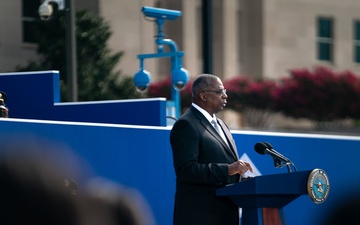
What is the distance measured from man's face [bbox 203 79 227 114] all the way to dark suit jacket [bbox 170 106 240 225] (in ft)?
0.33

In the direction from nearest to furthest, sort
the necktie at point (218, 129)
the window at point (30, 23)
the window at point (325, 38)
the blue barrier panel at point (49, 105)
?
the necktie at point (218, 129), the blue barrier panel at point (49, 105), the window at point (30, 23), the window at point (325, 38)

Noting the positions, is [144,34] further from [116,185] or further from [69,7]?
[116,185]

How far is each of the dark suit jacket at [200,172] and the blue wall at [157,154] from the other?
4.01ft

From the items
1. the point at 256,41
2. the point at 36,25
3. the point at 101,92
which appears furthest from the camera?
the point at 256,41

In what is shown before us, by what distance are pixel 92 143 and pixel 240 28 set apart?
116 feet

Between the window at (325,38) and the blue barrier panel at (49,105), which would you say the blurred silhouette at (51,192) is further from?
the window at (325,38)

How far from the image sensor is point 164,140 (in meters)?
8.83

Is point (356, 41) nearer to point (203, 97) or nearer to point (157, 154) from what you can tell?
point (157, 154)

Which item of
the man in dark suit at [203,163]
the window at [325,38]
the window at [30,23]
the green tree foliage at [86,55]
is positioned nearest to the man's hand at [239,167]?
the man in dark suit at [203,163]

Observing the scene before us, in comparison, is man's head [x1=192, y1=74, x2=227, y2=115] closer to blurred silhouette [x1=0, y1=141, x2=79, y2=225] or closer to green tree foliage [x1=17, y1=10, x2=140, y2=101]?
blurred silhouette [x1=0, y1=141, x2=79, y2=225]

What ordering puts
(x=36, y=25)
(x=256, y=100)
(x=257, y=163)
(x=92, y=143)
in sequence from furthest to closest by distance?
(x=256, y=100) → (x=36, y=25) → (x=257, y=163) → (x=92, y=143)

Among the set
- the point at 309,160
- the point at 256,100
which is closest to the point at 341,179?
the point at 309,160

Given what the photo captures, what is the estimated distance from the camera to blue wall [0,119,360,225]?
7.85m

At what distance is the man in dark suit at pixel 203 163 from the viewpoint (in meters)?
6.86
